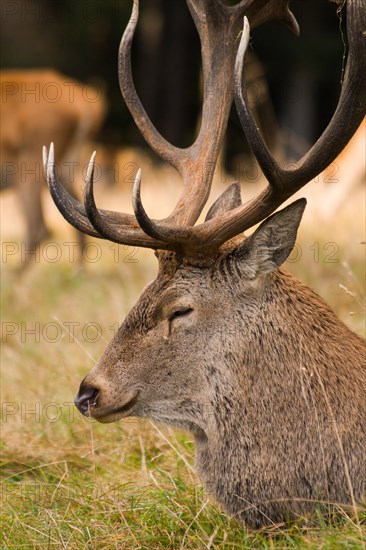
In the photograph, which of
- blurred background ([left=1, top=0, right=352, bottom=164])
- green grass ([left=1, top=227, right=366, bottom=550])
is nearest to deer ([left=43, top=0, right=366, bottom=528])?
green grass ([left=1, top=227, right=366, bottom=550])

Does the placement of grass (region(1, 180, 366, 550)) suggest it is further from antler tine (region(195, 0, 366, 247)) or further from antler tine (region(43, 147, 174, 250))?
antler tine (region(43, 147, 174, 250))

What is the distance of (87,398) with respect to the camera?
356 centimetres

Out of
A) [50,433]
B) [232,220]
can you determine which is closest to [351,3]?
[232,220]

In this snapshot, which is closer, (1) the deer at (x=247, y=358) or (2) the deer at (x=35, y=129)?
(1) the deer at (x=247, y=358)

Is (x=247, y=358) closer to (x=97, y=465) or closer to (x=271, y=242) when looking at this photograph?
(x=271, y=242)

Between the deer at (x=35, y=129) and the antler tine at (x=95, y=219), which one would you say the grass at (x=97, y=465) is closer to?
the antler tine at (x=95, y=219)

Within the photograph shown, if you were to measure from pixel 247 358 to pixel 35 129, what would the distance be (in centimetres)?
793

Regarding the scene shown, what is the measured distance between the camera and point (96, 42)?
915 inches

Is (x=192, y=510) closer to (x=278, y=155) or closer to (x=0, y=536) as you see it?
(x=0, y=536)

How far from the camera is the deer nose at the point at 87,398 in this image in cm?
355

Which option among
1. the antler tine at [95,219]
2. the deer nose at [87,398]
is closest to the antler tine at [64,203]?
the antler tine at [95,219]

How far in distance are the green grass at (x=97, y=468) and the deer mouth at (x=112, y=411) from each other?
15.8 inches

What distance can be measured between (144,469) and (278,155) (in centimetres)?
690

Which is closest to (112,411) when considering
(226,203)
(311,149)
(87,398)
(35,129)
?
(87,398)
